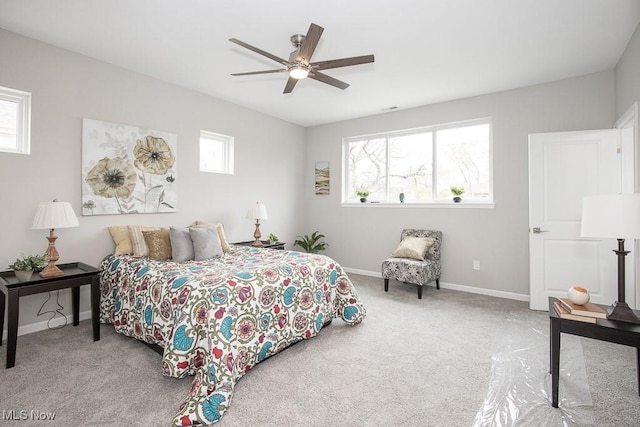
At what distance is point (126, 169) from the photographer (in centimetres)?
346

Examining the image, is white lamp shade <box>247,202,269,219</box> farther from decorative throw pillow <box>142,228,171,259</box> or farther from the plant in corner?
decorative throw pillow <box>142,228,171,259</box>

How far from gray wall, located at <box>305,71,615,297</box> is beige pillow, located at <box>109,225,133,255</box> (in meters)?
3.41

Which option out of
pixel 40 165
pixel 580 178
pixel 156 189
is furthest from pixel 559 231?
pixel 40 165

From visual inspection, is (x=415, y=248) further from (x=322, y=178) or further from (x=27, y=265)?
(x=27, y=265)

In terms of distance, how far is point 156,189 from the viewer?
3721mm

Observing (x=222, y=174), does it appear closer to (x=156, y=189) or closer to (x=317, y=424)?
(x=156, y=189)

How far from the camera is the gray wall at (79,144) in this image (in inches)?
109

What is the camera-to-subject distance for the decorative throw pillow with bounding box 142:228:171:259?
3.10 meters

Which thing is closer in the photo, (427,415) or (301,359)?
(427,415)

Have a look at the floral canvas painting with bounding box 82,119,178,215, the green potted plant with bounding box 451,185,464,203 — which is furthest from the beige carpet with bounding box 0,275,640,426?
the green potted plant with bounding box 451,185,464,203

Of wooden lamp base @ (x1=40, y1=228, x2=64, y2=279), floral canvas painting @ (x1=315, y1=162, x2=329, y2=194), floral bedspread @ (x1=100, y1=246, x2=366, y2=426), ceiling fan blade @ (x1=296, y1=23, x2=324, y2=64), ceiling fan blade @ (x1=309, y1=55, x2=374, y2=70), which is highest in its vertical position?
ceiling fan blade @ (x1=296, y1=23, x2=324, y2=64)

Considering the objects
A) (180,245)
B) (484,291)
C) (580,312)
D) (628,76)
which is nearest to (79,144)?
(180,245)

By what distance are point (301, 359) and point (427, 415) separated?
3.26 ft

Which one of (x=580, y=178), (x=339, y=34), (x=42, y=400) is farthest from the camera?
(x=580, y=178)
